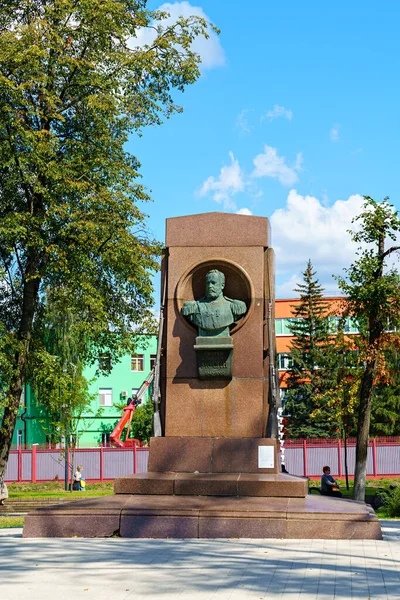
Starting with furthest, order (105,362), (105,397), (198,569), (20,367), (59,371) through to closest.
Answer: (105,397) < (105,362) < (59,371) < (20,367) < (198,569)

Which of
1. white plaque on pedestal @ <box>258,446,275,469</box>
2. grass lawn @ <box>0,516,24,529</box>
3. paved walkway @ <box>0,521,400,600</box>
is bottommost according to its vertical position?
grass lawn @ <box>0,516,24,529</box>

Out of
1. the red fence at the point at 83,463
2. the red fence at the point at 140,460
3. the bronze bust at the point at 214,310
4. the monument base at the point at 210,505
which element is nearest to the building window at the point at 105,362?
the red fence at the point at 140,460

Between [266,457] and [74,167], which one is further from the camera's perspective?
[74,167]

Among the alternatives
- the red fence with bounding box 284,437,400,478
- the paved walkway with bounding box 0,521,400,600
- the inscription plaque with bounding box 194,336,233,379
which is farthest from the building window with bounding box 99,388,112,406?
the paved walkway with bounding box 0,521,400,600

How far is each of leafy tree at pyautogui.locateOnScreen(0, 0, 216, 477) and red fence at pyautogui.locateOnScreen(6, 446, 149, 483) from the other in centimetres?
1317

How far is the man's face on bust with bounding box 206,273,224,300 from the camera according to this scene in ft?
41.9

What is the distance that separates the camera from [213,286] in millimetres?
12758

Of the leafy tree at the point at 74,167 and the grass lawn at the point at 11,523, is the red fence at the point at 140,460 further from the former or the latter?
the grass lawn at the point at 11,523

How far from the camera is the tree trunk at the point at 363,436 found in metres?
21.3

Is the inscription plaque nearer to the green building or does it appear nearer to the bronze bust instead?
the bronze bust

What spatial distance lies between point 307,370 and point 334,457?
13.9 m

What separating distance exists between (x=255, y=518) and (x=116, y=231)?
1378cm

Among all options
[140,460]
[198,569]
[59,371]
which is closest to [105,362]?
[59,371]

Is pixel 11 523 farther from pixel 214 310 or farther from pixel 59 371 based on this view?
pixel 59 371
